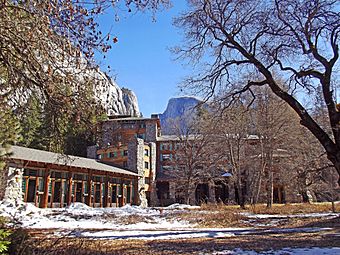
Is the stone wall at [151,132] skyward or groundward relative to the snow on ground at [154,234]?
skyward

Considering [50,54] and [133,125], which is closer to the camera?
[50,54]

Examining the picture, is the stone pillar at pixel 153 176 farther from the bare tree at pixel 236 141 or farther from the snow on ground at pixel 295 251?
the snow on ground at pixel 295 251

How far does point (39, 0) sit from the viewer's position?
3.90 m

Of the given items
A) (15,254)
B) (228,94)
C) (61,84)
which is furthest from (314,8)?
(15,254)

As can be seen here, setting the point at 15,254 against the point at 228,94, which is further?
the point at 228,94

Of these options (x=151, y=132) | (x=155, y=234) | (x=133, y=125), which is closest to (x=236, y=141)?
(x=151, y=132)

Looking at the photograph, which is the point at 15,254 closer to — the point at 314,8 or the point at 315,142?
the point at 314,8

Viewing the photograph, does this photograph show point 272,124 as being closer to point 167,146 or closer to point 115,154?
point 167,146

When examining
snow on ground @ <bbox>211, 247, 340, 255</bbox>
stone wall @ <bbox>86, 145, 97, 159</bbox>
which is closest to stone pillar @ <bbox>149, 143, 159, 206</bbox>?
stone wall @ <bbox>86, 145, 97, 159</bbox>

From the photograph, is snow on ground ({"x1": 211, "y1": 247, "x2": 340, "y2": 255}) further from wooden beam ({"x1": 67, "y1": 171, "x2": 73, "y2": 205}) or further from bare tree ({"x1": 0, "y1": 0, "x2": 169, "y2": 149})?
wooden beam ({"x1": 67, "y1": 171, "x2": 73, "y2": 205})

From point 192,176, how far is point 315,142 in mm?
12026

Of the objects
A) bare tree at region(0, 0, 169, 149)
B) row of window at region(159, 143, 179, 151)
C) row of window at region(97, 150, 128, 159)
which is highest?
row of window at region(159, 143, 179, 151)

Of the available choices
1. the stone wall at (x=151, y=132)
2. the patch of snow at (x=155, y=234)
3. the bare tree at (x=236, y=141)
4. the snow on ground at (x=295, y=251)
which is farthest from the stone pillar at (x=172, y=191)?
the snow on ground at (x=295, y=251)

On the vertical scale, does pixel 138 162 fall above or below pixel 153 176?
above
